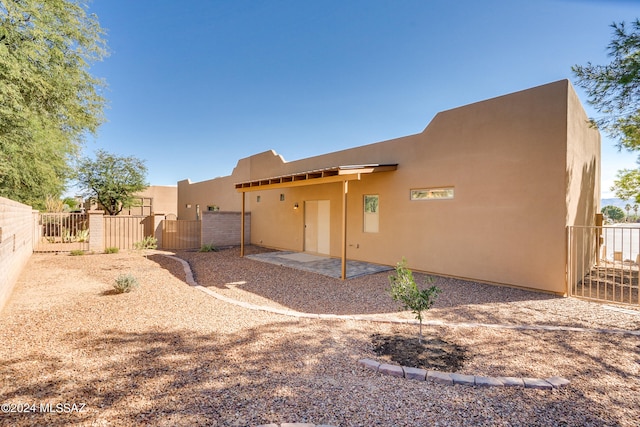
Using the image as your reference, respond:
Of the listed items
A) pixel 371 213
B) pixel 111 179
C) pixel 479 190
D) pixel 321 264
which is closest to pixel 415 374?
pixel 479 190

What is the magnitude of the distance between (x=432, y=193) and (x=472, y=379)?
6.13 metres

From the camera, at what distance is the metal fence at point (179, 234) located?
45.3 ft

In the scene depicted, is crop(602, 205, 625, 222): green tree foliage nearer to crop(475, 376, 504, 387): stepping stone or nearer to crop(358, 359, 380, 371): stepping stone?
crop(475, 376, 504, 387): stepping stone

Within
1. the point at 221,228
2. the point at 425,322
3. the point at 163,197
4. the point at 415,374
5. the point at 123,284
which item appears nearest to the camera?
the point at 415,374

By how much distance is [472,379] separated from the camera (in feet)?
9.41

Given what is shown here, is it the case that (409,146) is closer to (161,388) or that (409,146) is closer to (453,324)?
(453,324)

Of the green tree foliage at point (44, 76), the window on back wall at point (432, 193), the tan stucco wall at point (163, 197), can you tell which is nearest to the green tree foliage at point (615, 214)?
the window on back wall at point (432, 193)

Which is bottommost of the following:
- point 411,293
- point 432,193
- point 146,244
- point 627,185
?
point 146,244

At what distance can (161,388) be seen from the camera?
2646 mm

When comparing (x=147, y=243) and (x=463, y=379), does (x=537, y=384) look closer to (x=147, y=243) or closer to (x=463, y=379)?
(x=463, y=379)

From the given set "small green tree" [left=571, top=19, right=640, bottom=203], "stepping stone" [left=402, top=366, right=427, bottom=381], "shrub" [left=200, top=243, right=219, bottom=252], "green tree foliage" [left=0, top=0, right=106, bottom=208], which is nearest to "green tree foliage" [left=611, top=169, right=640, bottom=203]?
"small green tree" [left=571, top=19, right=640, bottom=203]

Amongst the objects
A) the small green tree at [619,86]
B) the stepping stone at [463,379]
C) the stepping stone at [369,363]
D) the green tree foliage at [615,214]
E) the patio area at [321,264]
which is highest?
the small green tree at [619,86]

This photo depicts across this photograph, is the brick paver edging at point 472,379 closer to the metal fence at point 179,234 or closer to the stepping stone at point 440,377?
Result: the stepping stone at point 440,377

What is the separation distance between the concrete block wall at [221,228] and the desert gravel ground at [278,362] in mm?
7936
